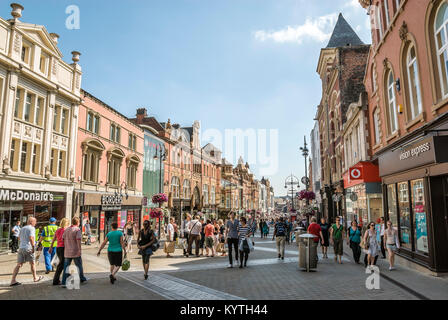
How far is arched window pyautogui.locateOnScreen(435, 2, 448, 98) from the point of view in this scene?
28.9ft

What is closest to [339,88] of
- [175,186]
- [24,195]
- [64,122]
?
[64,122]

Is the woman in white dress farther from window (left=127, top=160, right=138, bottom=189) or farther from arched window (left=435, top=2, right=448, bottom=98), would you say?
window (left=127, top=160, right=138, bottom=189)

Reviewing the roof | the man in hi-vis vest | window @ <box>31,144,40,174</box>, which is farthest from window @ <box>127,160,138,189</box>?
the roof

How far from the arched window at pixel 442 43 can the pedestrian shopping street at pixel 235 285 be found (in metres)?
5.60

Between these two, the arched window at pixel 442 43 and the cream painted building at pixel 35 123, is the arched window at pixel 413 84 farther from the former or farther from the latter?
the cream painted building at pixel 35 123

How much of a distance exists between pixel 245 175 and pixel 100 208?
2918 inches

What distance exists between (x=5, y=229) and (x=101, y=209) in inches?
312

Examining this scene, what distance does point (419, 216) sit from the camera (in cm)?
1066

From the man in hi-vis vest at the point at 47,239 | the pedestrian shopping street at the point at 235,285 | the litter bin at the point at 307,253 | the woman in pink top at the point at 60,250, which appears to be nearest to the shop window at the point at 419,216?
the pedestrian shopping street at the point at 235,285

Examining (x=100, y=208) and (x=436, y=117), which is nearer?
(x=436, y=117)

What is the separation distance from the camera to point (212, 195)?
191ft
